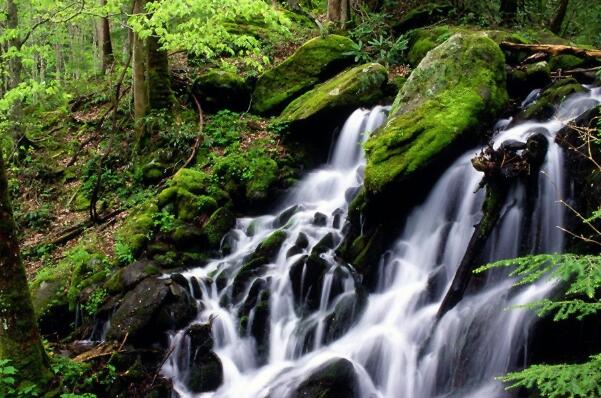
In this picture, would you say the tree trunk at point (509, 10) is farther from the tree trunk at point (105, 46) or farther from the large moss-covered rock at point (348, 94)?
the tree trunk at point (105, 46)

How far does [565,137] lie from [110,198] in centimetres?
Answer: 923

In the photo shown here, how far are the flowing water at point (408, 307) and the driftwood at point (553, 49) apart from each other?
1.08m

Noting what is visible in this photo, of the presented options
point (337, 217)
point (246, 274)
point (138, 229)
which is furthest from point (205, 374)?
point (337, 217)

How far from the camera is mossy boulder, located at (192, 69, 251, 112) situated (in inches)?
504

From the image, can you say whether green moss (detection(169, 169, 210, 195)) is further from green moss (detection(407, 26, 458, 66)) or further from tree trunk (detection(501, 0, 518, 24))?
tree trunk (detection(501, 0, 518, 24))

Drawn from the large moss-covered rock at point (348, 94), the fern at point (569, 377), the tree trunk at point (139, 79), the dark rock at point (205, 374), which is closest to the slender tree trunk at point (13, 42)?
the tree trunk at point (139, 79)

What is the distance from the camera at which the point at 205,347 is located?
7.44 m

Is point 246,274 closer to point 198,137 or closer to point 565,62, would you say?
point 198,137

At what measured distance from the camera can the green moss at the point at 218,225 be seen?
925cm

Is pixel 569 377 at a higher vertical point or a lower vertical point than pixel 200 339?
higher

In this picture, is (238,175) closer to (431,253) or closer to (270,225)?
(270,225)

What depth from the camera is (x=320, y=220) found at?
30.5ft

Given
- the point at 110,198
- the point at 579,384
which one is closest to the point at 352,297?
the point at 579,384

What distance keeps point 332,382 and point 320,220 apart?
3507mm
